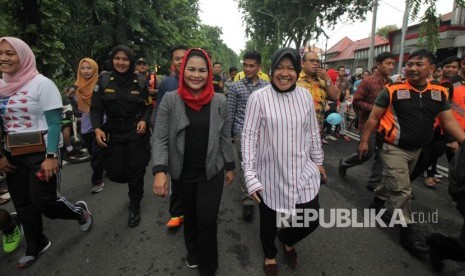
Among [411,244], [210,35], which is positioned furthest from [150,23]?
→ [210,35]

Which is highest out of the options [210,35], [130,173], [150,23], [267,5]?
[210,35]

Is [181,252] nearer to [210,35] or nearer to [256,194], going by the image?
[256,194]

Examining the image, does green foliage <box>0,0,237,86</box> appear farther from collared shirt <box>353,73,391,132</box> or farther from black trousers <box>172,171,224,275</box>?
collared shirt <box>353,73,391,132</box>

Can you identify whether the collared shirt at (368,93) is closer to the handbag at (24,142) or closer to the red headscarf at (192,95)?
the red headscarf at (192,95)

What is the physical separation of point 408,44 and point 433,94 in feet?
71.1

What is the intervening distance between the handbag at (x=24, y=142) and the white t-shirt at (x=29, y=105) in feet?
0.15

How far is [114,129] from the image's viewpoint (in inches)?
131

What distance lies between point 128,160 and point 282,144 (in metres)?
1.99

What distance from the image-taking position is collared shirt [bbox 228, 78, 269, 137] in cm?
377

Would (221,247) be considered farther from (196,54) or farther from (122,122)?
(196,54)

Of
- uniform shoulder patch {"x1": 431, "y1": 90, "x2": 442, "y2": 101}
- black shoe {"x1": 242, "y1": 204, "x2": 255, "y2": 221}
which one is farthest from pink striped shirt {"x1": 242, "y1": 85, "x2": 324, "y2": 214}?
uniform shoulder patch {"x1": 431, "y1": 90, "x2": 442, "y2": 101}

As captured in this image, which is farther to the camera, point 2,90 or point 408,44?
point 408,44

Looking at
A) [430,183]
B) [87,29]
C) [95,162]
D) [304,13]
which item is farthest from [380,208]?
[304,13]

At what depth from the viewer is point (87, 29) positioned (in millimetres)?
10156
